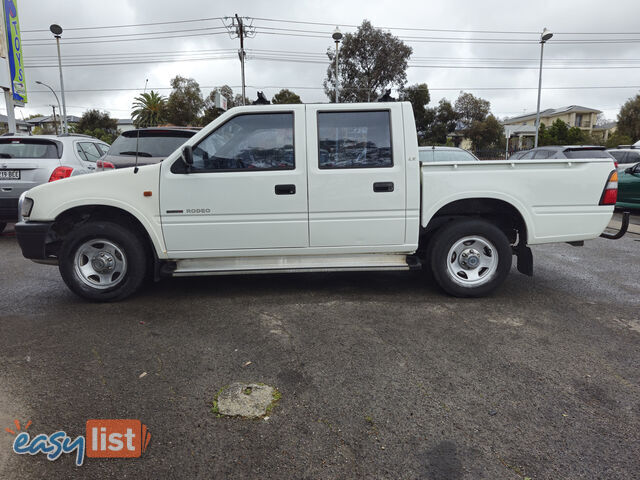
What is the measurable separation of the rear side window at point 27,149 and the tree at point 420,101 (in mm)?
37162

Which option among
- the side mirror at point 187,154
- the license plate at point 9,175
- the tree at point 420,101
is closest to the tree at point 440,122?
the tree at point 420,101

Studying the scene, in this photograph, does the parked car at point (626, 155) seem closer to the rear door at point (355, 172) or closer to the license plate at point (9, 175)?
the rear door at point (355, 172)

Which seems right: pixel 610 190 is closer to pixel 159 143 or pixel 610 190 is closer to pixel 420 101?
pixel 159 143

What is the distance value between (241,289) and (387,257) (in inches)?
67.1

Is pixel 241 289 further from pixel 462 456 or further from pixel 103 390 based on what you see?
pixel 462 456

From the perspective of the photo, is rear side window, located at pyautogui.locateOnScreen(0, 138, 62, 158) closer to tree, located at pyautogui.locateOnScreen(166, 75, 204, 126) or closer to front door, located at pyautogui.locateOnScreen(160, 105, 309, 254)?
front door, located at pyautogui.locateOnScreen(160, 105, 309, 254)

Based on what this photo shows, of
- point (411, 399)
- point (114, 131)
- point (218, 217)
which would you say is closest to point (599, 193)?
point (411, 399)

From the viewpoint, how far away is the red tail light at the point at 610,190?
459 cm

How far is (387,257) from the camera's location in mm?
4758

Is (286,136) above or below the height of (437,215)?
above

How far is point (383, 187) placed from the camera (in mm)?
4508

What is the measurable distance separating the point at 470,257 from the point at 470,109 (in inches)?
1960

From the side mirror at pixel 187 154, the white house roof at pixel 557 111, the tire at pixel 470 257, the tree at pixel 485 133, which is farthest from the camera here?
the white house roof at pixel 557 111

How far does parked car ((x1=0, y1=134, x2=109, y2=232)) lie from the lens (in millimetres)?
7609
